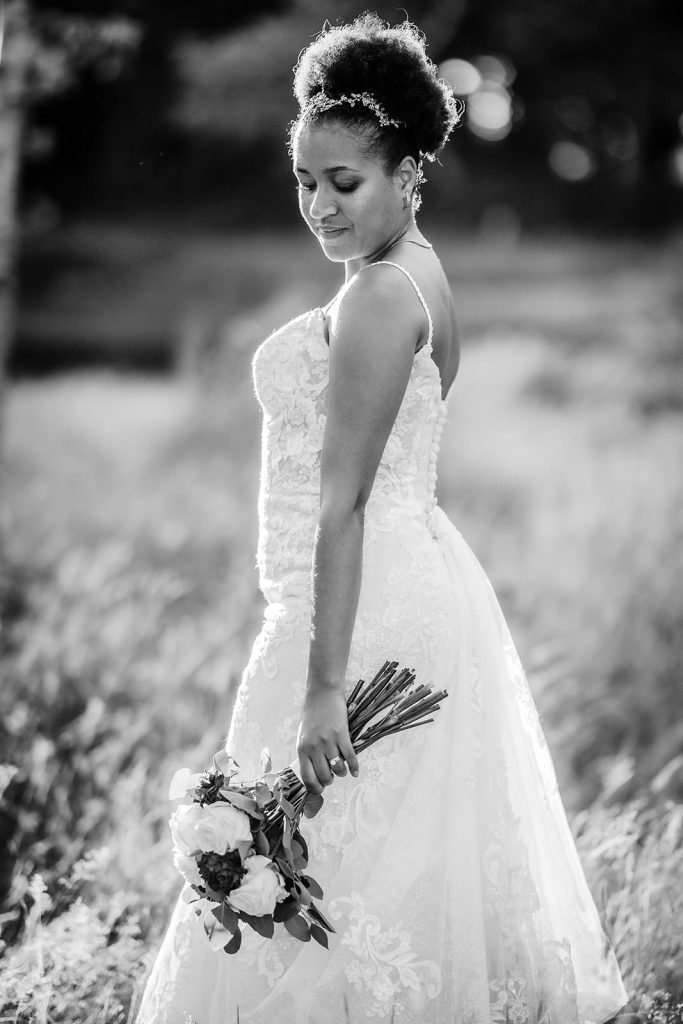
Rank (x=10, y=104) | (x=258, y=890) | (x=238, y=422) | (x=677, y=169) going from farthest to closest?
(x=677, y=169) → (x=238, y=422) → (x=10, y=104) → (x=258, y=890)

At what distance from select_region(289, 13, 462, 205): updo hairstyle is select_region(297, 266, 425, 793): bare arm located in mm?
398

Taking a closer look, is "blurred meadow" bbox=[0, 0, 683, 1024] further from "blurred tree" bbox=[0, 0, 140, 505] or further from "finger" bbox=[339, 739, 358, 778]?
"finger" bbox=[339, 739, 358, 778]

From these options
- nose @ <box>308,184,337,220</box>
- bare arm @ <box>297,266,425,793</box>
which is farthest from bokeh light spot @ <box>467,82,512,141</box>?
bare arm @ <box>297,266,425,793</box>

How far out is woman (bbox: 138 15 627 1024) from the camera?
2.20 meters

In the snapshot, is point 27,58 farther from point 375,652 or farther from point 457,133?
point 375,652

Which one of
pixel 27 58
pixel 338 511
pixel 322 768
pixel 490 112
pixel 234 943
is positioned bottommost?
pixel 234 943

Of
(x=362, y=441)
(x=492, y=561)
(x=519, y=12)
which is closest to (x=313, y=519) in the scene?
(x=362, y=441)

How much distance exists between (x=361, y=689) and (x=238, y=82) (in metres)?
7.92

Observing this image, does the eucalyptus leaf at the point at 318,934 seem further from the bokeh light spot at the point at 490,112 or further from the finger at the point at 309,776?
the bokeh light spot at the point at 490,112

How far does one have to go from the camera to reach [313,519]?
2396 millimetres

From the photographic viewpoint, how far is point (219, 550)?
6848mm

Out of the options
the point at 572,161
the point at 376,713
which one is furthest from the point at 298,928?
the point at 572,161

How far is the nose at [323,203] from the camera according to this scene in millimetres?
2354

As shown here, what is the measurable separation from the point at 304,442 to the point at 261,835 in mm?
853
